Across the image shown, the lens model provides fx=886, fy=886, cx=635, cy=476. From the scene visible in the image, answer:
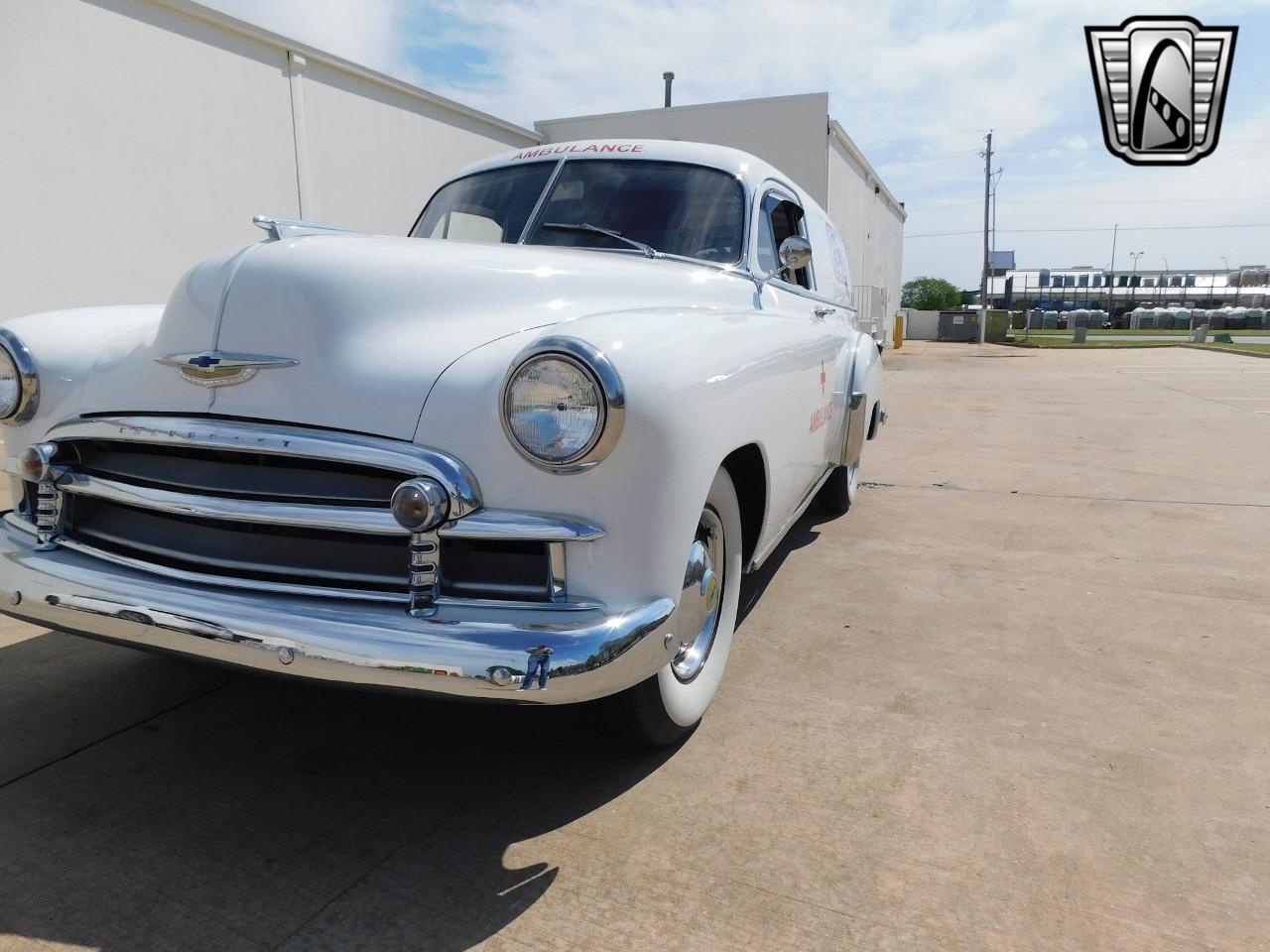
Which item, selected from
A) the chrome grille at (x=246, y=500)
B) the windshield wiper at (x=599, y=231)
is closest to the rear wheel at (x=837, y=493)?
the windshield wiper at (x=599, y=231)

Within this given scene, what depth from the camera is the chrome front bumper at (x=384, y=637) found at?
5.46ft

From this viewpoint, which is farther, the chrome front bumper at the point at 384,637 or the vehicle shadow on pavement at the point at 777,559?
the vehicle shadow on pavement at the point at 777,559

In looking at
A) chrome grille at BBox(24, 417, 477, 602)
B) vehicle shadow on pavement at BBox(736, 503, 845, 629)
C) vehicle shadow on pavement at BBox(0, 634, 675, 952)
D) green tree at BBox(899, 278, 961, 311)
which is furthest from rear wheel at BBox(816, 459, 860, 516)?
green tree at BBox(899, 278, 961, 311)

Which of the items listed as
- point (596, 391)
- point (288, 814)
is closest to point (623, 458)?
point (596, 391)

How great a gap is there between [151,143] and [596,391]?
8387 millimetres

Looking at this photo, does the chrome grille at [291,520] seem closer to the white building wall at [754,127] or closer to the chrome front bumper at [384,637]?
the chrome front bumper at [384,637]

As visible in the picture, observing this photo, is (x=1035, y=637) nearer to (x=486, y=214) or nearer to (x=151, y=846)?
(x=486, y=214)

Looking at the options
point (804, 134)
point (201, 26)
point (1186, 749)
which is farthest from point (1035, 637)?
point (804, 134)

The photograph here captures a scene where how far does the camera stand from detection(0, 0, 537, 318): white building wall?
725 cm

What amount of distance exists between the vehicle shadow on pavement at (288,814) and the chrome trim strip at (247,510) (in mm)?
332

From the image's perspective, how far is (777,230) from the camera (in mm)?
3611

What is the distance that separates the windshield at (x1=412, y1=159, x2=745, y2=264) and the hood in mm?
833

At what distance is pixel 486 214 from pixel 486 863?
2411 mm

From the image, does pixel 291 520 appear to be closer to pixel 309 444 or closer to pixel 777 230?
pixel 309 444
